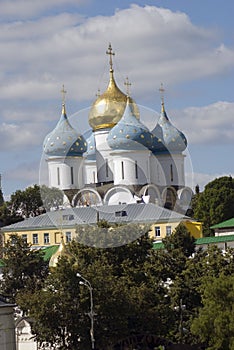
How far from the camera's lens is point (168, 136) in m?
85.4

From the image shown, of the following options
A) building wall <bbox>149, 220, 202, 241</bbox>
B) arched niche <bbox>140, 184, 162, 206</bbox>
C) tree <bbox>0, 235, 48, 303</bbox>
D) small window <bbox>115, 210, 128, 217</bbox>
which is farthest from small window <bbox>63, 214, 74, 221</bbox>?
tree <bbox>0, 235, 48, 303</bbox>

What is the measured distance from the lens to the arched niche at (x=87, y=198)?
79881 mm

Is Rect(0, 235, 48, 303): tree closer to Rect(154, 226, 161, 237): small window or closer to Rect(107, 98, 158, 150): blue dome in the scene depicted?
Rect(154, 226, 161, 237): small window

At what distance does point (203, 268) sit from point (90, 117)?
120 feet

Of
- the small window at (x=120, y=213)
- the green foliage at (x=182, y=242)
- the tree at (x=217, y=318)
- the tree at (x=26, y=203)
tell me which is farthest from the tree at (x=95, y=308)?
the tree at (x=26, y=203)

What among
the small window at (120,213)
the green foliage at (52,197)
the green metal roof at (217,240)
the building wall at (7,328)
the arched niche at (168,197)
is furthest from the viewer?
the green foliage at (52,197)

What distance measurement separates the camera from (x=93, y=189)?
81.9m

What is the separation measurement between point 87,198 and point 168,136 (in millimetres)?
8324

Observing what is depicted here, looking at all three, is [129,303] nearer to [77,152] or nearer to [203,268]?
[203,268]

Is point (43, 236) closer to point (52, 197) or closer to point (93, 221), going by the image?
point (52, 197)

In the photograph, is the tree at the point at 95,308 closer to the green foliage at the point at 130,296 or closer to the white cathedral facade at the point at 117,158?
the green foliage at the point at 130,296

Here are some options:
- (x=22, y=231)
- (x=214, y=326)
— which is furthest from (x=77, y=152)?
(x=214, y=326)

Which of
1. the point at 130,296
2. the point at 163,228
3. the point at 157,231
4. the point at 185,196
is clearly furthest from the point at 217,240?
the point at 185,196

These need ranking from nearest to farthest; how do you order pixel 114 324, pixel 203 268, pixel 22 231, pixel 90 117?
1. pixel 114 324
2. pixel 203 268
3. pixel 22 231
4. pixel 90 117
